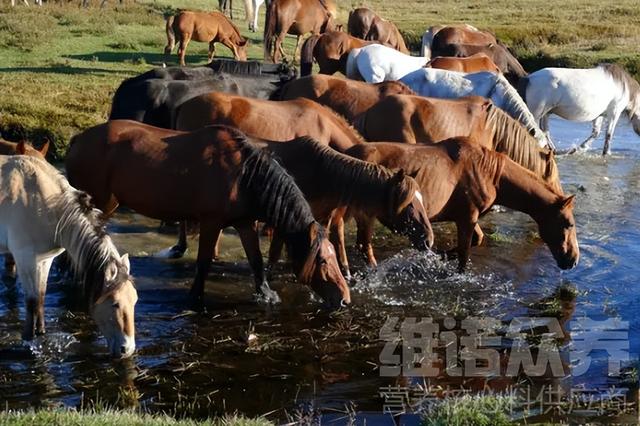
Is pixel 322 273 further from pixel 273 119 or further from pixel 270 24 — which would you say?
pixel 270 24

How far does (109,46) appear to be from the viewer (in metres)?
21.2

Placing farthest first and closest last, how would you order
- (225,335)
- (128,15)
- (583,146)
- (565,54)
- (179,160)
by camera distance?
(128,15) < (565,54) < (583,146) < (179,160) < (225,335)

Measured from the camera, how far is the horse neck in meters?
8.74

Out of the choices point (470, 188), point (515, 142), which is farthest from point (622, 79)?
point (470, 188)

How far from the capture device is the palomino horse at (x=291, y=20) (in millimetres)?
20812

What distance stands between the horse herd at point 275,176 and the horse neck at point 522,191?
1cm

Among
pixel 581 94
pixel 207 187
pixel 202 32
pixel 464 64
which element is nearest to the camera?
pixel 207 187

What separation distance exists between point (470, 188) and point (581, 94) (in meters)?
7.04

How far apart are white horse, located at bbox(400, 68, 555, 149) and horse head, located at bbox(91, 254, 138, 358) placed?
6.75 m

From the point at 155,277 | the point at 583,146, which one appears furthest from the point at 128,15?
the point at 155,277

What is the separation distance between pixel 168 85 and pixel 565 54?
1486 cm

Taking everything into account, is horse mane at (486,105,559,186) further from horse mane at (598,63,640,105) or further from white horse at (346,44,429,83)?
horse mane at (598,63,640,105)

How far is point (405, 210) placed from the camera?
7781mm

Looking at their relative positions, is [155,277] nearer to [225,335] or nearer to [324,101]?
[225,335]
